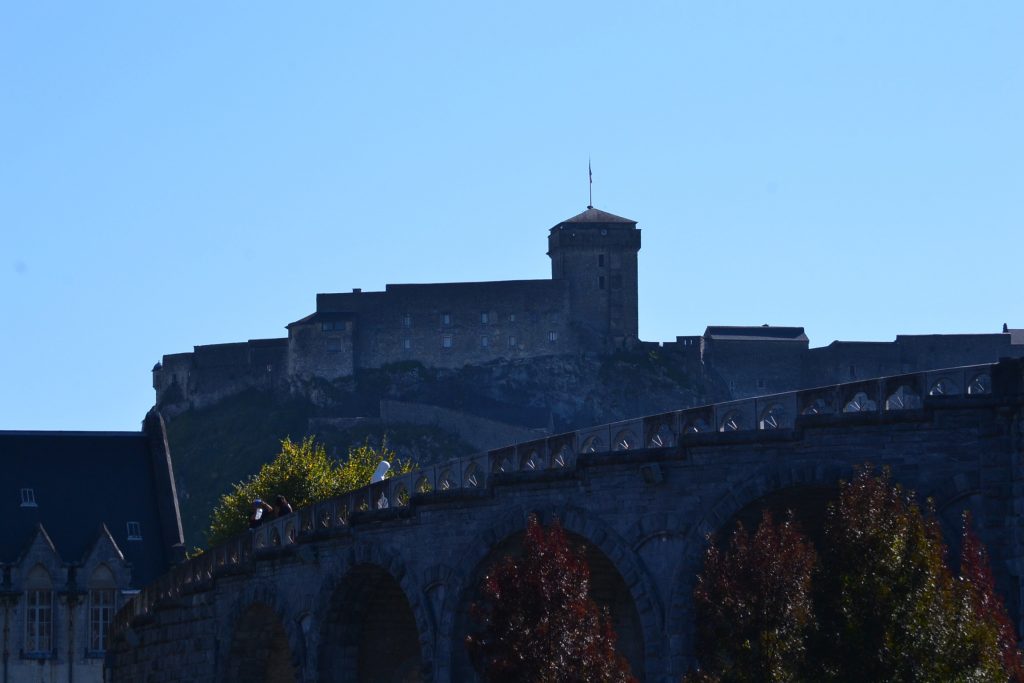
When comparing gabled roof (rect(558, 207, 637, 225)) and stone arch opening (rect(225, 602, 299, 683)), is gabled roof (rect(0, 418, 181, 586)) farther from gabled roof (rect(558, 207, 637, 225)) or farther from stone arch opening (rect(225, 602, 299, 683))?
gabled roof (rect(558, 207, 637, 225))

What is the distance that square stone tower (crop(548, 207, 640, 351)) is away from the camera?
15162 cm

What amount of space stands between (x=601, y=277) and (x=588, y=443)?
114 metres

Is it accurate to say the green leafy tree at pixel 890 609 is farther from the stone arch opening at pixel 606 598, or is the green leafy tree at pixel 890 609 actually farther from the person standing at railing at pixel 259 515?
the person standing at railing at pixel 259 515

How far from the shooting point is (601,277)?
499 ft

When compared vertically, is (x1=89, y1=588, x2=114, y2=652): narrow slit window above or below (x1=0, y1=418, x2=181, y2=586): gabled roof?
below

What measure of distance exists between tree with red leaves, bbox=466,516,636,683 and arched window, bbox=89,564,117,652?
1569 inches

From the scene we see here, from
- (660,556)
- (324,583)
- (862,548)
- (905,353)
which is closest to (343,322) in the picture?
(905,353)

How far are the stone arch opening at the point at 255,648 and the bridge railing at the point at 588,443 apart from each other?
125 cm

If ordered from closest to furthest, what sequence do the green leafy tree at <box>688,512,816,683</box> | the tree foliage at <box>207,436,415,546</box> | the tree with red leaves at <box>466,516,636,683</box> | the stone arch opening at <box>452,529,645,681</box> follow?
the green leafy tree at <box>688,512,816,683</box> → the tree with red leaves at <box>466,516,636,683</box> → the stone arch opening at <box>452,529,645,681</box> → the tree foliage at <box>207,436,415,546</box>

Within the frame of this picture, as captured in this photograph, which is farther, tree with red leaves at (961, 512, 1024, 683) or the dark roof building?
the dark roof building

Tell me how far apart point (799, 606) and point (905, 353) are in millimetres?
122896

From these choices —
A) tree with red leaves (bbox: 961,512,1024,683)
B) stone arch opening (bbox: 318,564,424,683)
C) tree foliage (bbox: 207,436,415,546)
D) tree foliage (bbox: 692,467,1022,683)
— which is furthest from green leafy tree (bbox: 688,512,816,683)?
tree foliage (bbox: 207,436,415,546)

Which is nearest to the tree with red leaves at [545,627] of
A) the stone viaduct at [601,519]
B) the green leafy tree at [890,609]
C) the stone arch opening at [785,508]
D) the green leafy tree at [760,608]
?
the green leafy tree at [760,608]

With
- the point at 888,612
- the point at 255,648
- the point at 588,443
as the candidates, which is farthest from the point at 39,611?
the point at 888,612
